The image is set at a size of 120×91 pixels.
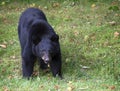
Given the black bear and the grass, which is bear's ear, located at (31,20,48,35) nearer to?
the black bear

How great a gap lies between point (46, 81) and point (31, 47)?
80cm

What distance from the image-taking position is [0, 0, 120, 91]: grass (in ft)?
21.5

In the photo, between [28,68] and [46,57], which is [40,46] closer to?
[46,57]

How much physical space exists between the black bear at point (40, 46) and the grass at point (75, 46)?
0.86 feet

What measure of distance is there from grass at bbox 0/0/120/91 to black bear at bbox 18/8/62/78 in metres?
0.26

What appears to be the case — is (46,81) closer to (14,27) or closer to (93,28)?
(93,28)

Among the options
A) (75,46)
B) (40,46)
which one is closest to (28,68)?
(40,46)

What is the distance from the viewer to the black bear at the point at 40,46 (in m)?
6.81

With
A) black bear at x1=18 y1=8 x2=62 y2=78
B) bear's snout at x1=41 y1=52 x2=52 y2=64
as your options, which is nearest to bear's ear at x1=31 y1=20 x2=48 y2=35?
black bear at x1=18 y1=8 x2=62 y2=78

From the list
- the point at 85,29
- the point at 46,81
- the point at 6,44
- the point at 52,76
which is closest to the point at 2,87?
the point at 46,81

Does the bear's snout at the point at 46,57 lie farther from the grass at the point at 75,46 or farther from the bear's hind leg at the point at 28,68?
the bear's hind leg at the point at 28,68

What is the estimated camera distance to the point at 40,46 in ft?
22.5

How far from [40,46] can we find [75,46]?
84.1 inches

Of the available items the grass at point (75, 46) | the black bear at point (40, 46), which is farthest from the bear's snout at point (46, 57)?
the grass at point (75, 46)
